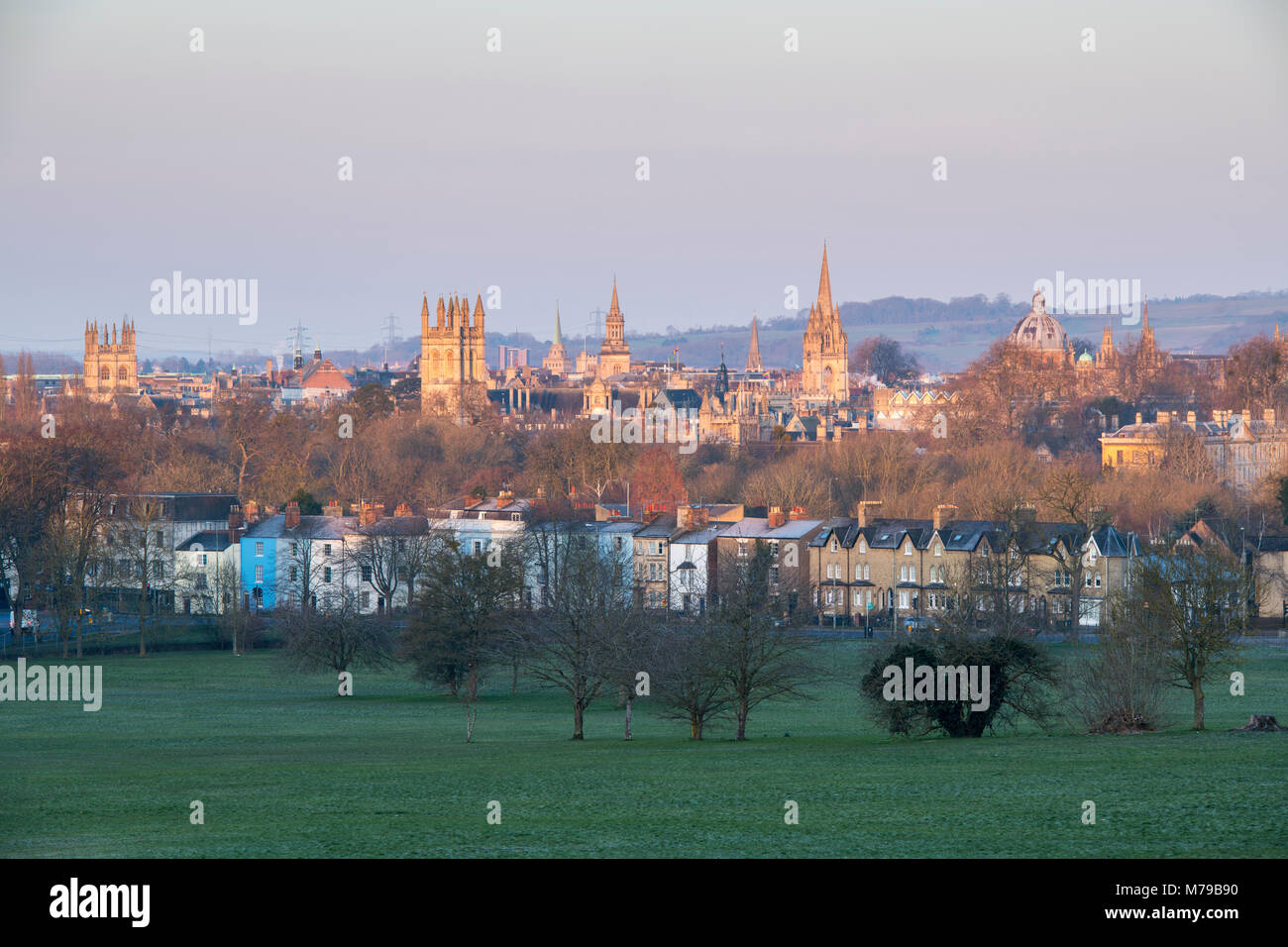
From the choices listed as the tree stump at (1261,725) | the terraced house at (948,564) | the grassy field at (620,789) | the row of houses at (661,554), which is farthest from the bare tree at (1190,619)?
the row of houses at (661,554)

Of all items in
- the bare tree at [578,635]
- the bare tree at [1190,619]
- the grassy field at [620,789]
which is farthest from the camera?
the bare tree at [578,635]

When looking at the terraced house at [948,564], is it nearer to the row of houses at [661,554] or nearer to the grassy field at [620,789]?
the row of houses at [661,554]

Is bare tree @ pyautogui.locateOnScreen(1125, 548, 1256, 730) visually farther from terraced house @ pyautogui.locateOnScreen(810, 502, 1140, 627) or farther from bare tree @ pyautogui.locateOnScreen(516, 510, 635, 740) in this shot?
terraced house @ pyautogui.locateOnScreen(810, 502, 1140, 627)

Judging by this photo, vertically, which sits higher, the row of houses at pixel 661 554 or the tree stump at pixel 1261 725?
the row of houses at pixel 661 554

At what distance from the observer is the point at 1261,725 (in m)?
29.4

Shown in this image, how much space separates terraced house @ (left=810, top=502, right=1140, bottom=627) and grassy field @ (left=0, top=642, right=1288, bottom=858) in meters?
22.1

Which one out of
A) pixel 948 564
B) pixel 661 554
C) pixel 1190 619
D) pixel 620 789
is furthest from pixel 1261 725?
pixel 661 554

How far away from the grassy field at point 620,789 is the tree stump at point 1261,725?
61cm

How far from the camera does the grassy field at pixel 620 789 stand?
18.2 meters

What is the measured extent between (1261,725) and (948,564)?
120ft

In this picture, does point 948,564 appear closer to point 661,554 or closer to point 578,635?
point 661,554

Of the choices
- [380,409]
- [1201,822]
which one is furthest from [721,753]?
[380,409]
